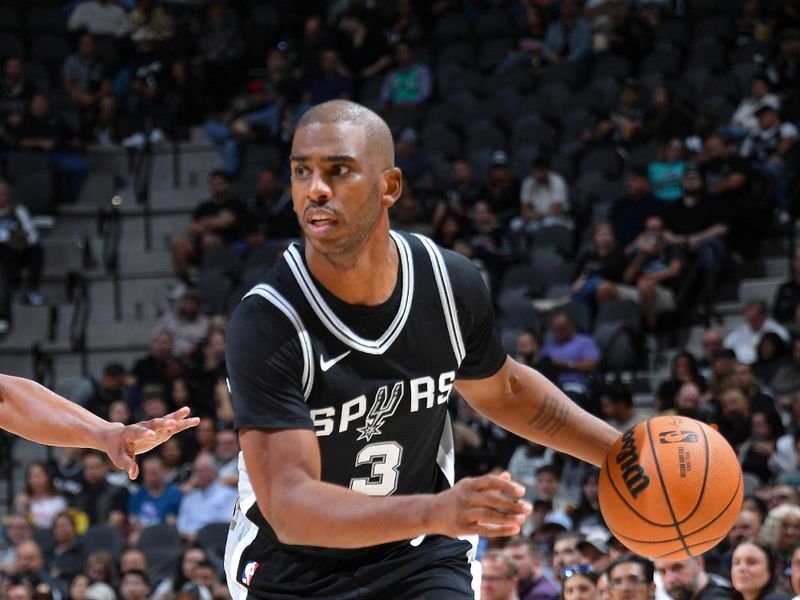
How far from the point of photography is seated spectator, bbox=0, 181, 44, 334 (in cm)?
1431

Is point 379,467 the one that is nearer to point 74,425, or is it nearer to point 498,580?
point 74,425

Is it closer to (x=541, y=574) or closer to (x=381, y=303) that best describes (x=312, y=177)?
(x=381, y=303)

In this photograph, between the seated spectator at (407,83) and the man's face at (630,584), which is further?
the seated spectator at (407,83)

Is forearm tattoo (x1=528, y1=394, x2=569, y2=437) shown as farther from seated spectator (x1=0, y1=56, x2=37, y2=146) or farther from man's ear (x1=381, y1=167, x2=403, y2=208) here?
seated spectator (x1=0, y1=56, x2=37, y2=146)

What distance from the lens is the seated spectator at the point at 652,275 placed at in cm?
1213

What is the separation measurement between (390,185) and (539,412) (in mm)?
996

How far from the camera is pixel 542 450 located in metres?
10.8

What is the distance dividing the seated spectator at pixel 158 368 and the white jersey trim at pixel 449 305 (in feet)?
29.3

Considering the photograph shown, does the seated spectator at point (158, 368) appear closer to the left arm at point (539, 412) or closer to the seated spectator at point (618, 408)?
the seated spectator at point (618, 408)

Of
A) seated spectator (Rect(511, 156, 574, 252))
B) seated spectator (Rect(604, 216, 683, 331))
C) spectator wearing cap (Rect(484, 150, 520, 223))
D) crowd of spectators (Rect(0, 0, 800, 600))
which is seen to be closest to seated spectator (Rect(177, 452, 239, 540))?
crowd of spectators (Rect(0, 0, 800, 600))

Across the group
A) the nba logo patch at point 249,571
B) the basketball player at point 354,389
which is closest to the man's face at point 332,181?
the basketball player at point 354,389

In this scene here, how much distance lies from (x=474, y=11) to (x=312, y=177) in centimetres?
1349

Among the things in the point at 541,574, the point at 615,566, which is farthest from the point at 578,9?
the point at 615,566

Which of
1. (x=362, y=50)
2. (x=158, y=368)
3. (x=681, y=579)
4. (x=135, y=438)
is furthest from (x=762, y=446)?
(x=362, y=50)
